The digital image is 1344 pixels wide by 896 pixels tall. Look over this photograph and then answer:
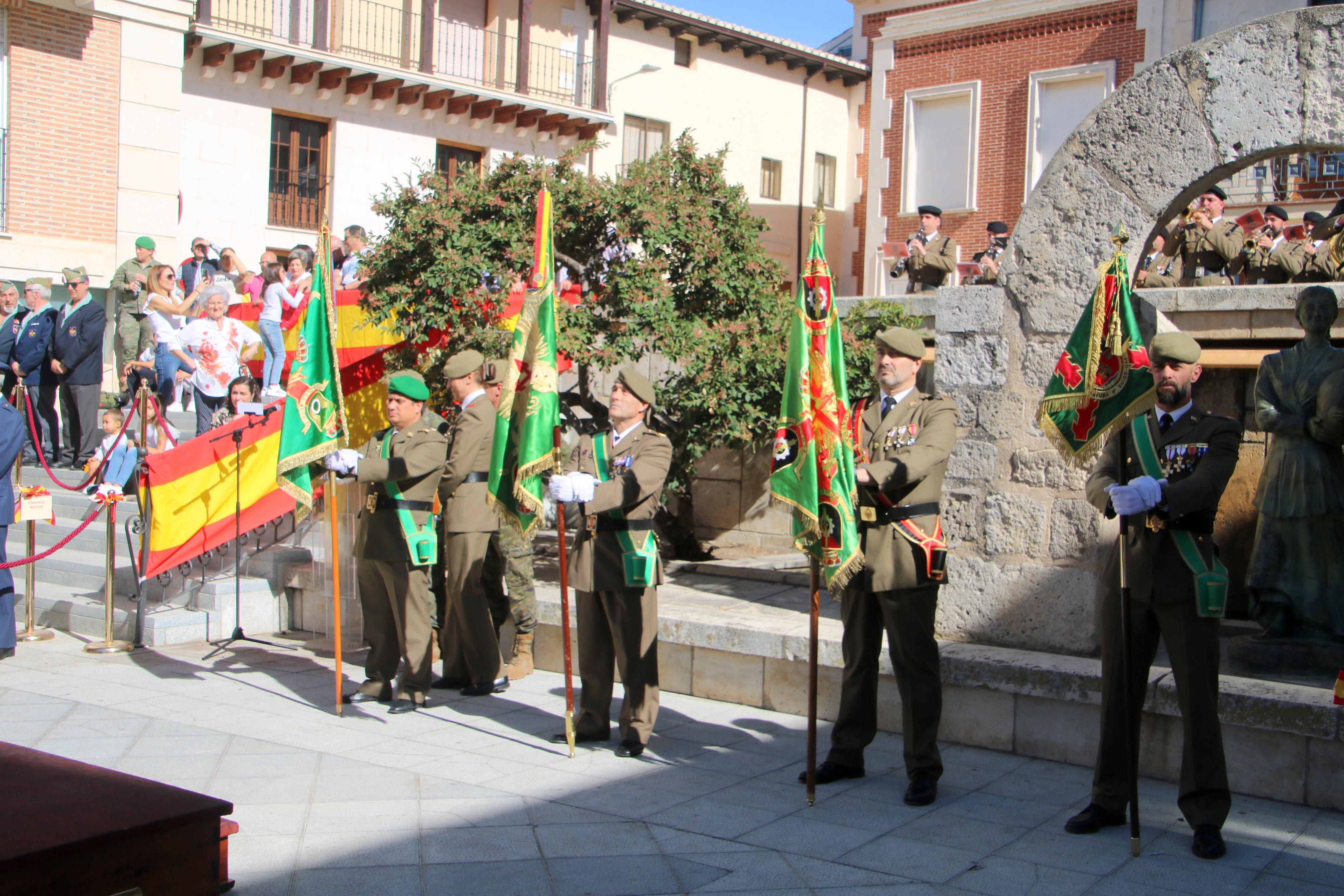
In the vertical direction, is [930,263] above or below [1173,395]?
above

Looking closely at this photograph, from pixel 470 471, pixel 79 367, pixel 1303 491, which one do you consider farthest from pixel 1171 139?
pixel 79 367

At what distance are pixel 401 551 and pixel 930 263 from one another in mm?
7268

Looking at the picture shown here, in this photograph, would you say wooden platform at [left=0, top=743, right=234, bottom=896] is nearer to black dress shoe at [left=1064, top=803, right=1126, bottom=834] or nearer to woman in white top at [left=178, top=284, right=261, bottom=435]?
black dress shoe at [left=1064, top=803, right=1126, bottom=834]

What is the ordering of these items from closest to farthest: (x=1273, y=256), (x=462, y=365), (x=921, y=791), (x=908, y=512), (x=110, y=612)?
(x=921, y=791) < (x=908, y=512) < (x=462, y=365) < (x=110, y=612) < (x=1273, y=256)

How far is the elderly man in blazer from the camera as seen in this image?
12.3m

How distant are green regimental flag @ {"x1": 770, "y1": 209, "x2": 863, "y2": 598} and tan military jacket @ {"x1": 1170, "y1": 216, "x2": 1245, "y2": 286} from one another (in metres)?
6.59

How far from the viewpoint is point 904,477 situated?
501 cm

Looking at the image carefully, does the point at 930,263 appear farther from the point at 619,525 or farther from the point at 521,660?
the point at 619,525

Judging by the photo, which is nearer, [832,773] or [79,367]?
[832,773]

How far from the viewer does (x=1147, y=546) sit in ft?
15.1

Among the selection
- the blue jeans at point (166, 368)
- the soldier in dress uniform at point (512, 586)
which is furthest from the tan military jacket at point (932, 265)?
the blue jeans at point (166, 368)

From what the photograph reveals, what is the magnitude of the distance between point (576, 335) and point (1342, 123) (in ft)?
14.7

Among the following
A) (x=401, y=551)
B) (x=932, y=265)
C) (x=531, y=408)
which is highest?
(x=932, y=265)

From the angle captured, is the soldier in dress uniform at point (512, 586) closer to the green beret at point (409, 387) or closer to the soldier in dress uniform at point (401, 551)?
the green beret at point (409, 387)
